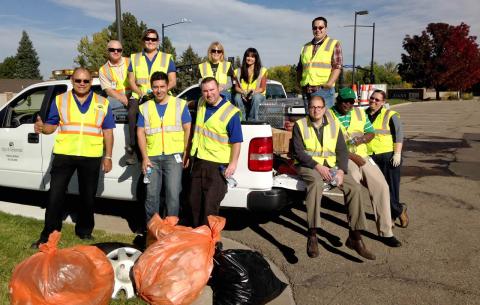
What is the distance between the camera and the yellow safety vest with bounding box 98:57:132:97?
5.36 metres

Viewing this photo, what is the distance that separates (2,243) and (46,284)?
212 centimetres

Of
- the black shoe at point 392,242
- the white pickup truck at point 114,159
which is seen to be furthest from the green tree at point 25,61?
the black shoe at point 392,242

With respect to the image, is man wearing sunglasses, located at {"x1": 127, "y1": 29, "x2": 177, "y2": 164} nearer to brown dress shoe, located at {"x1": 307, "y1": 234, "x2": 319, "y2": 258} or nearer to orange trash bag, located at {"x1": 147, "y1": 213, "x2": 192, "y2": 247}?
orange trash bag, located at {"x1": 147, "y1": 213, "x2": 192, "y2": 247}

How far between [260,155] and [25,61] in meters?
98.9

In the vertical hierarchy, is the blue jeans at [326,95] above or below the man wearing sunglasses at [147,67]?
below

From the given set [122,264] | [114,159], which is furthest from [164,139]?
[122,264]

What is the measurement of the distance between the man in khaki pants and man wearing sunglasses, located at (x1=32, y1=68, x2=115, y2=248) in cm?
205

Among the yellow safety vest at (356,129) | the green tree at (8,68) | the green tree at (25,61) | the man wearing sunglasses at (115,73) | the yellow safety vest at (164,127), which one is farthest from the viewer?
the green tree at (8,68)

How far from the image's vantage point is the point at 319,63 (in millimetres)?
5586

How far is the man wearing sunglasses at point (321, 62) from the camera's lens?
18.2 ft

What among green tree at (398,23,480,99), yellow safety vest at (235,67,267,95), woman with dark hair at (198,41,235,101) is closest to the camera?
woman with dark hair at (198,41,235,101)

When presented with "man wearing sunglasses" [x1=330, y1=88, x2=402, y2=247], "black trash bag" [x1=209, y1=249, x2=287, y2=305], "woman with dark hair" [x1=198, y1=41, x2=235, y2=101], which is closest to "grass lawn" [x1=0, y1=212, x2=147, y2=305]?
"black trash bag" [x1=209, y1=249, x2=287, y2=305]

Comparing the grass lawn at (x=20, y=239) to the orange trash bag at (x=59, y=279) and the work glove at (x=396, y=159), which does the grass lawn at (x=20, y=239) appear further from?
the work glove at (x=396, y=159)

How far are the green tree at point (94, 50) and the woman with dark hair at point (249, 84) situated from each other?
3649cm
